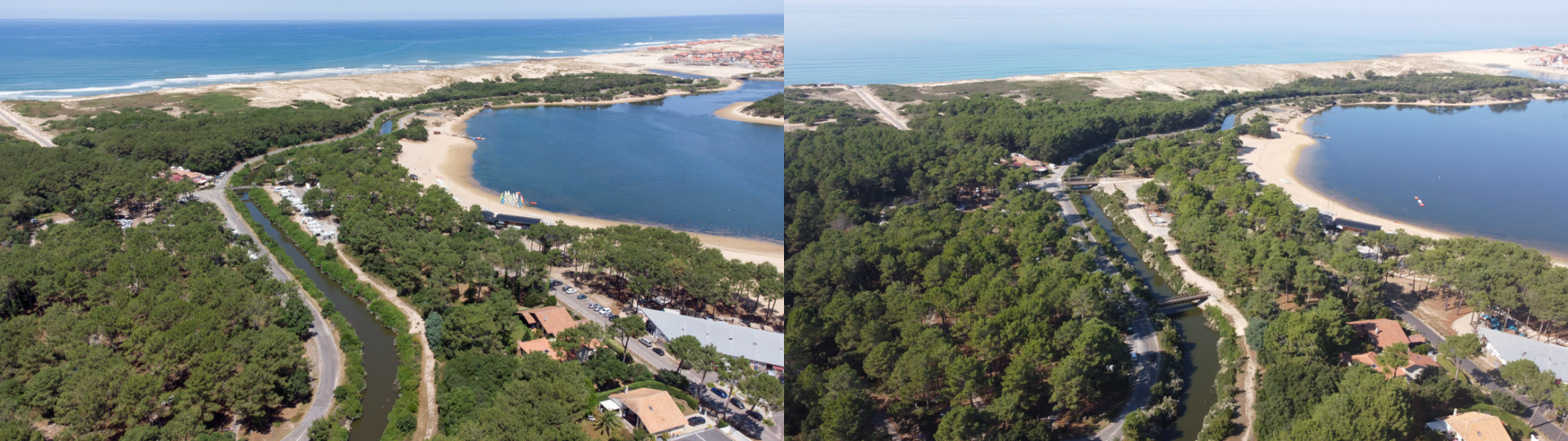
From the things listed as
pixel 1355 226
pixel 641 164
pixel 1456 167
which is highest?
pixel 1456 167

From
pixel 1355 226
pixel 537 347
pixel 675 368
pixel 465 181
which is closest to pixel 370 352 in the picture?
pixel 537 347

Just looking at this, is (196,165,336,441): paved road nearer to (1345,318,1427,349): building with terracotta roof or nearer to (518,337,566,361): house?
(518,337,566,361): house

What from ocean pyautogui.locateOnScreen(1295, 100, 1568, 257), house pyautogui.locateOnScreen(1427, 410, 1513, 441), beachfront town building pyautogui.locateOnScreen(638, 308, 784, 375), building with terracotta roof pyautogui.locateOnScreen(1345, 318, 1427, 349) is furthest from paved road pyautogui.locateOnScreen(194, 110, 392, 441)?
ocean pyautogui.locateOnScreen(1295, 100, 1568, 257)

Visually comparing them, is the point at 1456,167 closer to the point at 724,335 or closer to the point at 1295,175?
the point at 1295,175

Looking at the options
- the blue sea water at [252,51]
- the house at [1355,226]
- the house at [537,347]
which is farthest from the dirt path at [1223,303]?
the blue sea water at [252,51]

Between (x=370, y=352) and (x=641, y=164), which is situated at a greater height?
(x=641, y=164)

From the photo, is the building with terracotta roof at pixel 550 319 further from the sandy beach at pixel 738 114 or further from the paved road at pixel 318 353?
the sandy beach at pixel 738 114

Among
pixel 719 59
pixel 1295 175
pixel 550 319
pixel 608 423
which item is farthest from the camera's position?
pixel 719 59
